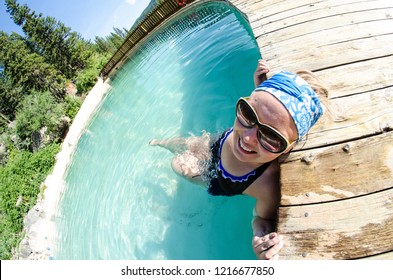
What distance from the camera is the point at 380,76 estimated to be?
257 centimetres

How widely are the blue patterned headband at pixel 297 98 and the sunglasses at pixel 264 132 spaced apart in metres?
0.13

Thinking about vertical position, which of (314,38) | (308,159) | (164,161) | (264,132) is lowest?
(164,161)

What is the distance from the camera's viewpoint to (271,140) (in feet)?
6.05

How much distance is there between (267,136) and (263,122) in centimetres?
10

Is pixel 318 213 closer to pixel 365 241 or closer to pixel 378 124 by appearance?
pixel 365 241

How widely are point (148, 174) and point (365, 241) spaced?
457 cm

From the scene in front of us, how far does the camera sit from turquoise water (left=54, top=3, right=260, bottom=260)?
4.77m

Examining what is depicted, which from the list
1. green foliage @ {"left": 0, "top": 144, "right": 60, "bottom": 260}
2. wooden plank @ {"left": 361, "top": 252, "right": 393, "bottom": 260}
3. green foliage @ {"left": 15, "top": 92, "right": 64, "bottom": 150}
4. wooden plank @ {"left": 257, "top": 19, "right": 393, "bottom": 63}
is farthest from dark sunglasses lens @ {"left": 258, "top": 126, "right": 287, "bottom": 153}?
green foliage @ {"left": 15, "top": 92, "right": 64, "bottom": 150}

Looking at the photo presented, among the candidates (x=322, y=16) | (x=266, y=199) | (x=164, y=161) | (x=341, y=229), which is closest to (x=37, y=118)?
(x=164, y=161)

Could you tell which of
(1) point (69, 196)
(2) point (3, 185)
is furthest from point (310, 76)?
(2) point (3, 185)

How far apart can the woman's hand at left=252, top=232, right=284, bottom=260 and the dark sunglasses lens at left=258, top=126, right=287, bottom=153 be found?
26.7 inches

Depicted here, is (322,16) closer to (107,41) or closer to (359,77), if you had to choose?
(359,77)

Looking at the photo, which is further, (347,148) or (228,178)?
(228,178)

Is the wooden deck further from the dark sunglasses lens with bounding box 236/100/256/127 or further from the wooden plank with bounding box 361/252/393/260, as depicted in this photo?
the dark sunglasses lens with bounding box 236/100/256/127
